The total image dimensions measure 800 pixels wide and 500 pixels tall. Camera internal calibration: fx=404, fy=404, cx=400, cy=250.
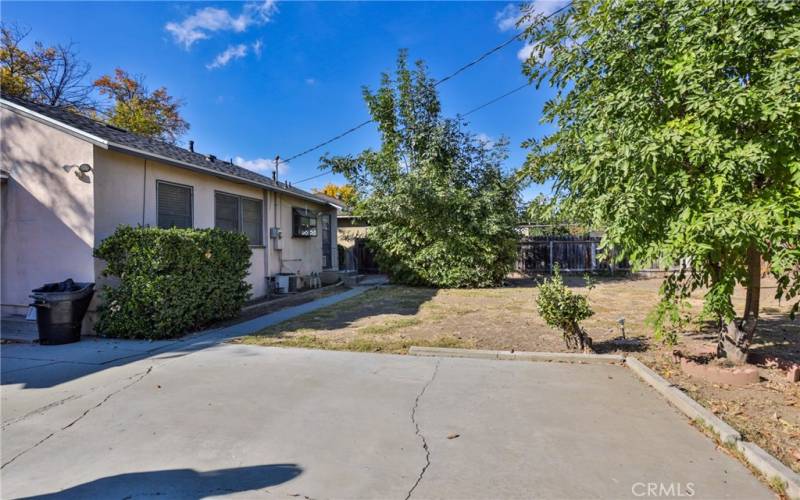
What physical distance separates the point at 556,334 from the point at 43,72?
2839 cm

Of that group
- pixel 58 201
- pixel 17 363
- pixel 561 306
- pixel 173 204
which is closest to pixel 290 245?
pixel 173 204

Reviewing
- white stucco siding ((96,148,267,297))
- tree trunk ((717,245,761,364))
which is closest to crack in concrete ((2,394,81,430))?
white stucco siding ((96,148,267,297))

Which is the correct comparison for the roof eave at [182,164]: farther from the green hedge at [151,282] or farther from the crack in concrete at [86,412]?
the crack in concrete at [86,412]

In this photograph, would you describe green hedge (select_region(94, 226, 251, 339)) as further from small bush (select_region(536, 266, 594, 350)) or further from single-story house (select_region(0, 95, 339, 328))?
small bush (select_region(536, 266, 594, 350))

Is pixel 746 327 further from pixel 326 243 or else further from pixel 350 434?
pixel 326 243

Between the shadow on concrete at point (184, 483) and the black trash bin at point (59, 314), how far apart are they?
16.4 feet

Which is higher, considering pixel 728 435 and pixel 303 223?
pixel 303 223

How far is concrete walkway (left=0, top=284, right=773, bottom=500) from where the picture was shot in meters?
2.54

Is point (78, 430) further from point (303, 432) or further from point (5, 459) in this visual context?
point (303, 432)

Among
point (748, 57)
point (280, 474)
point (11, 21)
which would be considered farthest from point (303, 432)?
point (11, 21)

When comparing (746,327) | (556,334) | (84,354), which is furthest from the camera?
(556,334)

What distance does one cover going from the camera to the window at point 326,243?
52.9 ft

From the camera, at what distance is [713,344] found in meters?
5.87

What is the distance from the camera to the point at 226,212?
10289mm
